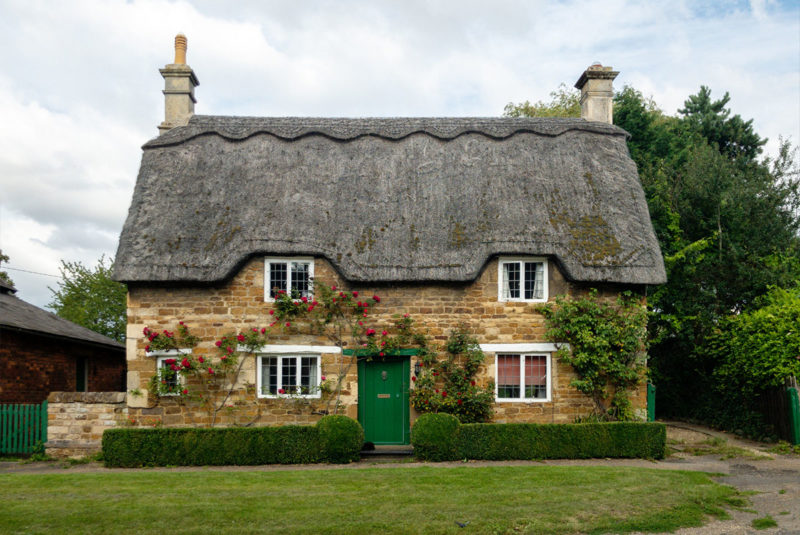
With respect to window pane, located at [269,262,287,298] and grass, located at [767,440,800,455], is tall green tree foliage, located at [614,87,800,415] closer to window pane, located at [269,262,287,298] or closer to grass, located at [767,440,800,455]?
grass, located at [767,440,800,455]

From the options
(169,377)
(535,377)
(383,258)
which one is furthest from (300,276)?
(535,377)

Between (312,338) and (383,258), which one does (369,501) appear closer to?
(312,338)

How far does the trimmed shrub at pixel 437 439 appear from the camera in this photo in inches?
492

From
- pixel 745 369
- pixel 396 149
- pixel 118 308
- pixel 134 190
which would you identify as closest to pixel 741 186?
pixel 745 369

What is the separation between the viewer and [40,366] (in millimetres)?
17625

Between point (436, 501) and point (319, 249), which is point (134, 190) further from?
point (436, 501)

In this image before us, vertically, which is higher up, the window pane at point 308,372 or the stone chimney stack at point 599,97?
the stone chimney stack at point 599,97

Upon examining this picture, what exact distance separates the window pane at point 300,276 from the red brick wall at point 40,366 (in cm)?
792

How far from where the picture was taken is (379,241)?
1442 cm

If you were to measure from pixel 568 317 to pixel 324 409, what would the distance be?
5819 millimetres

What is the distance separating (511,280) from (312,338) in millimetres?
4777

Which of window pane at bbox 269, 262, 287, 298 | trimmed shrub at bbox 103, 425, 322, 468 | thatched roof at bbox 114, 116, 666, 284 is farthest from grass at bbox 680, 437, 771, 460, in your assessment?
window pane at bbox 269, 262, 287, 298

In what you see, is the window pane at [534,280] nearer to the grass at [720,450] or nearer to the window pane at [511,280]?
the window pane at [511,280]

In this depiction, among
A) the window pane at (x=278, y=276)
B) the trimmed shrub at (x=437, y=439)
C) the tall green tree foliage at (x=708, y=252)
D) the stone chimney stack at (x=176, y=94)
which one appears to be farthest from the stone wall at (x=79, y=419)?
the tall green tree foliage at (x=708, y=252)
